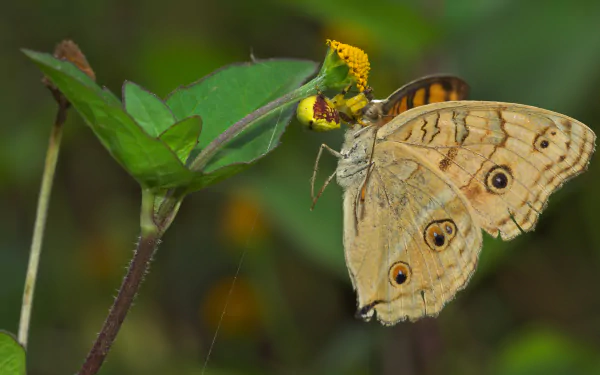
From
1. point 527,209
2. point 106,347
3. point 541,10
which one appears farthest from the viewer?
point 541,10

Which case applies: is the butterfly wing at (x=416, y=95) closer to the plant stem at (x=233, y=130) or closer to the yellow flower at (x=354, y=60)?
the yellow flower at (x=354, y=60)

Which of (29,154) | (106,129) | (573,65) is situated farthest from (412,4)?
(106,129)

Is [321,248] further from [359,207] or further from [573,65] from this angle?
[573,65]

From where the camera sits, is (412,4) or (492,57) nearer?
(412,4)

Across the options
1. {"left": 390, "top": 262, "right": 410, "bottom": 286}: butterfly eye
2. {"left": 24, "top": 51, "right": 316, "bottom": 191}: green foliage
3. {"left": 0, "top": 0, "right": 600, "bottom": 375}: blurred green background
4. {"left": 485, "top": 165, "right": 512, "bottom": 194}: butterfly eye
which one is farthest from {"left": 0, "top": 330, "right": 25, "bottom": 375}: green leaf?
{"left": 0, "top": 0, "right": 600, "bottom": 375}: blurred green background

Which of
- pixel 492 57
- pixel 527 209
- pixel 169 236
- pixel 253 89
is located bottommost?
pixel 169 236

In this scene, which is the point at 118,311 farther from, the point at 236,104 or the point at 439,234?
→ the point at 439,234

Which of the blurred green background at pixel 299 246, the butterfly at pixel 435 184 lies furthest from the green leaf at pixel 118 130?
the blurred green background at pixel 299 246

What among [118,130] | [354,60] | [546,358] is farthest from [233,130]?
[546,358]
